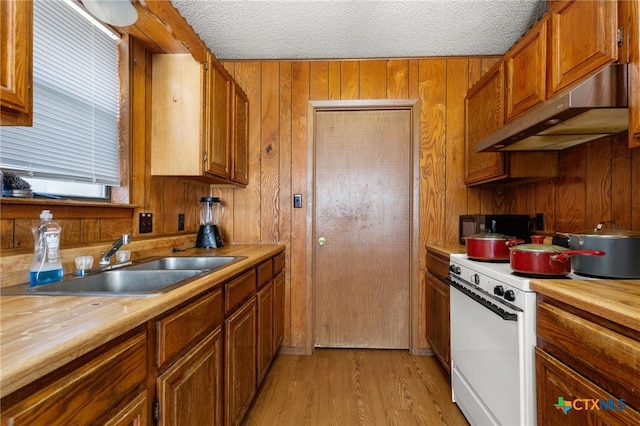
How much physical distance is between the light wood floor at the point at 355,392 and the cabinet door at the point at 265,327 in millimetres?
203

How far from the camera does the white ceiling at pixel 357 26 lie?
6.64 feet

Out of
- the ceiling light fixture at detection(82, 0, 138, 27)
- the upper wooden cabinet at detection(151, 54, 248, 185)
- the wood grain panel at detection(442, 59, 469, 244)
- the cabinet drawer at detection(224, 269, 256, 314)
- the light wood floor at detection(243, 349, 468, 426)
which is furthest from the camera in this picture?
the wood grain panel at detection(442, 59, 469, 244)

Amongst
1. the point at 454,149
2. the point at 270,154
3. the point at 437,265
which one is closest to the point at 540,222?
the point at 437,265

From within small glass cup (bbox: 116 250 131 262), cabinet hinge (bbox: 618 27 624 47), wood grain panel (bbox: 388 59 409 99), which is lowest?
small glass cup (bbox: 116 250 131 262)

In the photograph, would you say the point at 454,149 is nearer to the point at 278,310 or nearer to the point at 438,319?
the point at 438,319

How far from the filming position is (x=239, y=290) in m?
1.60

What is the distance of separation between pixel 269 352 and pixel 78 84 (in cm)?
185

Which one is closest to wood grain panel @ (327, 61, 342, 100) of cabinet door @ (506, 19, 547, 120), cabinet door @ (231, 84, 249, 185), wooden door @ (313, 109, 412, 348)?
wooden door @ (313, 109, 412, 348)

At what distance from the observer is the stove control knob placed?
4.17ft

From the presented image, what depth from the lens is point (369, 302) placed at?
275cm

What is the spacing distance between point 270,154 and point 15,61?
1874 millimetres

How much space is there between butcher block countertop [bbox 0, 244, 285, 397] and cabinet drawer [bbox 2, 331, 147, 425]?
45mm

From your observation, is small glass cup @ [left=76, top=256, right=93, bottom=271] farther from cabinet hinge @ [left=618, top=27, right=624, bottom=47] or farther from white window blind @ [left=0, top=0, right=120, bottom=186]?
cabinet hinge @ [left=618, top=27, right=624, bottom=47]

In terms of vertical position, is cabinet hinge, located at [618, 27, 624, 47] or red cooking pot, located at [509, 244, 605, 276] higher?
cabinet hinge, located at [618, 27, 624, 47]
